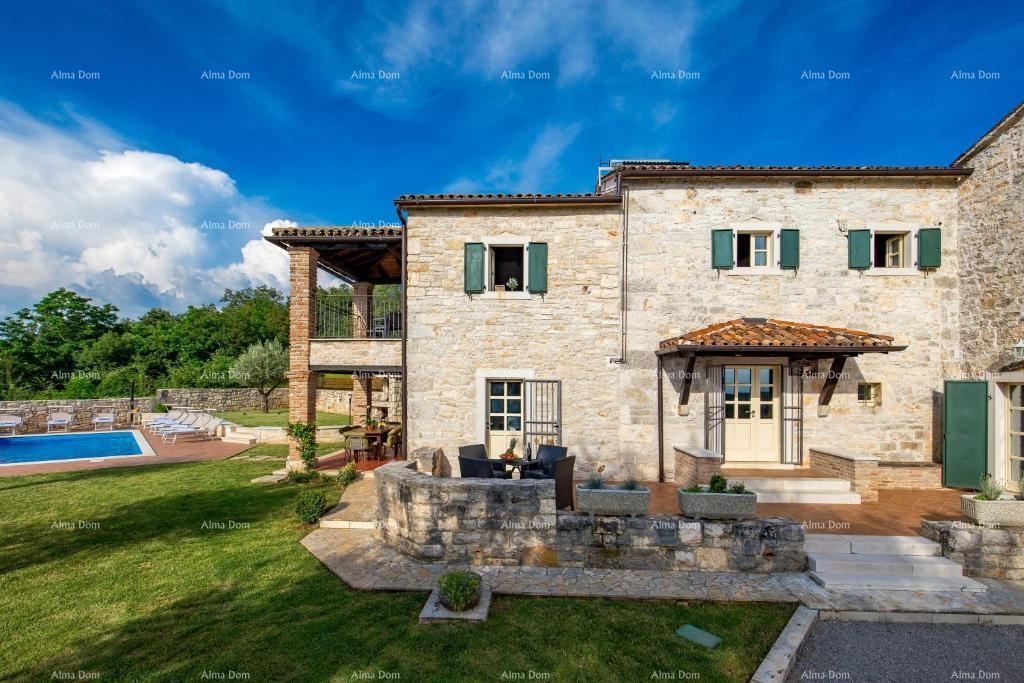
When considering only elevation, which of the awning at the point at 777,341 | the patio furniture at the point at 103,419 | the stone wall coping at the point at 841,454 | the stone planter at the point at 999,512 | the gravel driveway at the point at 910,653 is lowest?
the patio furniture at the point at 103,419

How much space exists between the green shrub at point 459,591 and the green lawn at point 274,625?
246 mm

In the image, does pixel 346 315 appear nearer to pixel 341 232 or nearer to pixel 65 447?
pixel 341 232

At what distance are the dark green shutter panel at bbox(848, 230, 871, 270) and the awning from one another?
1.56 m

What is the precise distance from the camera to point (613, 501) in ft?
18.8

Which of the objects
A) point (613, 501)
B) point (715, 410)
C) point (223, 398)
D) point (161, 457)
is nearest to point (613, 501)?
point (613, 501)

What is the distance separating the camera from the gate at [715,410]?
29.0 ft

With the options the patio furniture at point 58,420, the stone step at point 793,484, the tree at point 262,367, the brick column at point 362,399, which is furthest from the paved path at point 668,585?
the tree at point 262,367

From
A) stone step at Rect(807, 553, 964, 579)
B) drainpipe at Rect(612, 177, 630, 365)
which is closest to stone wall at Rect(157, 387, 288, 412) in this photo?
drainpipe at Rect(612, 177, 630, 365)

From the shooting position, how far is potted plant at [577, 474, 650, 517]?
18.6 ft

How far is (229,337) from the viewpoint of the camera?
116 ft

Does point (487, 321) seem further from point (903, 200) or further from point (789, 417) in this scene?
point (903, 200)

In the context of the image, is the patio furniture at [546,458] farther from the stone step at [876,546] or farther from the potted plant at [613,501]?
the stone step at [876,546]

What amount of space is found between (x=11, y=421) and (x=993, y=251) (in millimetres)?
31736

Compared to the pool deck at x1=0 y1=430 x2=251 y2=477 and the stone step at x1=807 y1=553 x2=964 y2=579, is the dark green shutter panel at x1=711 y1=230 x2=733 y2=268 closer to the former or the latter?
the stone step at x1=807 y1=553 x2=964 y2=579
